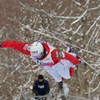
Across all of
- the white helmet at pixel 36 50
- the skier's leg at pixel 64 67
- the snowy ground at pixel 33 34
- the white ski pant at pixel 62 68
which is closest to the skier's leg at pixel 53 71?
the white ski pant at pixel 62 68

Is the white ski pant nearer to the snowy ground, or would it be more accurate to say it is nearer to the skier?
the skier

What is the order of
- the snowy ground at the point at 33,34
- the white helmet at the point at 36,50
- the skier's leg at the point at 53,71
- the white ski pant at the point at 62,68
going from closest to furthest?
the white helmet at the point at 36,50 < the white ski pant at the point at 62,68 < the skier's leg at the point at 53,71 < the snowy ground at the point at 33,34

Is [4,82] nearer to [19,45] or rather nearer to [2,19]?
[2,19]

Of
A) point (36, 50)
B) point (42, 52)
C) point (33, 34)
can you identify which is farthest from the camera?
point (33, 34)

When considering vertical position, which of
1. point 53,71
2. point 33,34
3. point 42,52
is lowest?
point 53,71

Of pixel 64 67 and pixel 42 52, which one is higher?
pixel 42 52

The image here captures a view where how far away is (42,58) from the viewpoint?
4.70 metres

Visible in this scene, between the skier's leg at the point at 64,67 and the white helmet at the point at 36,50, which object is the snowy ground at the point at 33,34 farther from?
the white helmet at the point at 36,50

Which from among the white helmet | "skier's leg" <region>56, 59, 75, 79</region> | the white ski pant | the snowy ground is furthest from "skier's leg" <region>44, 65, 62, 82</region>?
the snowy ground

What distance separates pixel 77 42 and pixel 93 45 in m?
1.25

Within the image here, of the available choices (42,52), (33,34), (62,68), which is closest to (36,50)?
(42,52)

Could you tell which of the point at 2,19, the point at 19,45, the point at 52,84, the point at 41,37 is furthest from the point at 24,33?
the point at 19,45

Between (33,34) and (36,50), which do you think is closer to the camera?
(36,50)

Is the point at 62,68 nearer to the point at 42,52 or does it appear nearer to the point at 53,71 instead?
the point at 53,71
